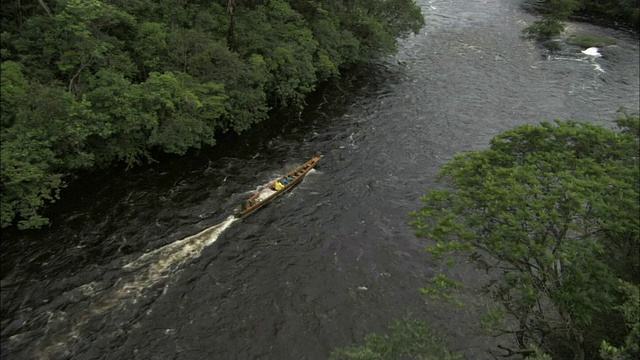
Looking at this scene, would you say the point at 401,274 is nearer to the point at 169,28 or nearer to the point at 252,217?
the point at 252,217

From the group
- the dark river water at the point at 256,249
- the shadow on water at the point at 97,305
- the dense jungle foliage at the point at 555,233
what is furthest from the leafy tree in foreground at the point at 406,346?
the shadow on water at the point at 97,305

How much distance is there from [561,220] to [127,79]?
28.7 m

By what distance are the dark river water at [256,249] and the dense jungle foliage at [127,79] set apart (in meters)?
2.43

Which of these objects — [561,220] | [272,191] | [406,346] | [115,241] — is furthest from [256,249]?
[561,220]

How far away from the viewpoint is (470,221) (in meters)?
18.4

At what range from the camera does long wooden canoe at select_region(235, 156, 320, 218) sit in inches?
1121

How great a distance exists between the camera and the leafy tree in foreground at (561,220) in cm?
1645

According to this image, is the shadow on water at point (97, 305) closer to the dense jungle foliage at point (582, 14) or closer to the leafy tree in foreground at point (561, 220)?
the leafy tree in foreground at point (561, 220)

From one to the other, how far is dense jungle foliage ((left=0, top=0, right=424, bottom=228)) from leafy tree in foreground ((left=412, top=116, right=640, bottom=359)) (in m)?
20.3

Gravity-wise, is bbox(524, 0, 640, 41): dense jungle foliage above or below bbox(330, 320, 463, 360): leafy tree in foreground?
→ below

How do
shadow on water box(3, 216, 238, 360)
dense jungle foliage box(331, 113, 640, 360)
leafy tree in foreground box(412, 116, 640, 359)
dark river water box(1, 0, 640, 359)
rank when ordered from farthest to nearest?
dark river water box(1, 0, 640, 359)
shadow on water box(3, 216, 238, 360)
leafy tree in foreground box(412, 116, 640, 359)
dense jungle foliage box(331, 113, 640, 360)

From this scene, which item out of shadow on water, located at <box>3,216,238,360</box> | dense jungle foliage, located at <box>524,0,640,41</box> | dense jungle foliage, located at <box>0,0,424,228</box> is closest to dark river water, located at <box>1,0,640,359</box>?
shadow on water, located at <box>3,216,238,360</box>

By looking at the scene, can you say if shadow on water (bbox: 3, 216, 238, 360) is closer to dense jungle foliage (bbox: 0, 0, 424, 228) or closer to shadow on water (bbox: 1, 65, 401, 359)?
shadow on water (bbox: 1, 65, 401, 359)

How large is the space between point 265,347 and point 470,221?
36.5 feet
